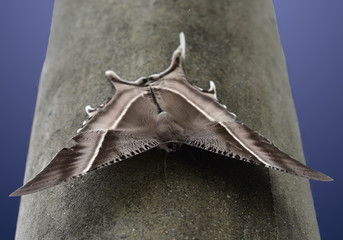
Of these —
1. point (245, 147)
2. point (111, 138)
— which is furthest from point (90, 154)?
point (245, 147)

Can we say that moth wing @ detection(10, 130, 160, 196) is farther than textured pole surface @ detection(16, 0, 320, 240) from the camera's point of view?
No

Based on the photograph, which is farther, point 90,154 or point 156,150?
point 156,150

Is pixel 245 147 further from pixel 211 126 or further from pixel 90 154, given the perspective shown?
pixel 90 154

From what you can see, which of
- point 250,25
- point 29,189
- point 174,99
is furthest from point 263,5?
point 29,189

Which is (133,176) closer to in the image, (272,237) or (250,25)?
(272,237)

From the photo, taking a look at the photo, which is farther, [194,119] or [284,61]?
[284,61]

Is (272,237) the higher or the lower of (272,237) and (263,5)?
the lower
